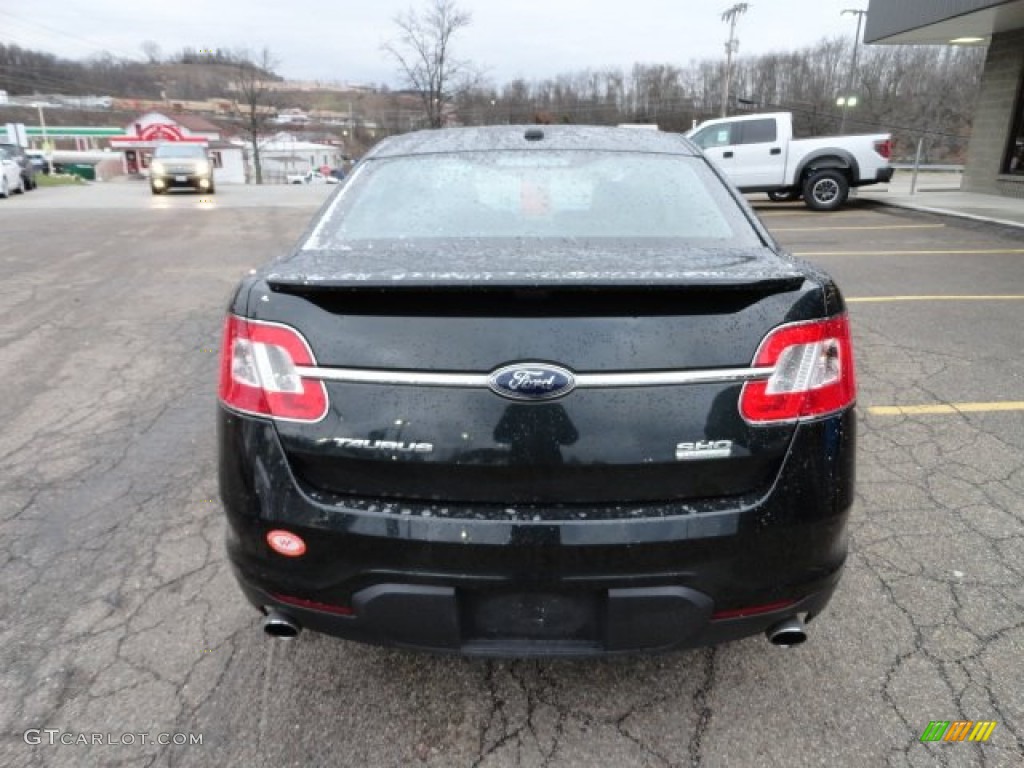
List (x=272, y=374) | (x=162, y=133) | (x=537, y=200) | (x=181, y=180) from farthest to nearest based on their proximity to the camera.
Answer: (x=162, y=133) < (x=181, y=180) < (x=537, y=200) < (x=272, y=374)

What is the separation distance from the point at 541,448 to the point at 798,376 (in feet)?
2.14

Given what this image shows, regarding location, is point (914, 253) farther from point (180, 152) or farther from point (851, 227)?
point (180, 152)

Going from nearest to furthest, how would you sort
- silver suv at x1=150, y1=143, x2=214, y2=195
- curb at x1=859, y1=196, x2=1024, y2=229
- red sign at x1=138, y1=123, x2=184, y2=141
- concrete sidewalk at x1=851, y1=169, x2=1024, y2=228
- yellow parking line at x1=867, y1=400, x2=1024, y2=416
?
yellow parking line at x1=867, y1=400, x2=1024, y2=416 < curb at x1=859, y1=196, x2=1024, y2=229 < concrete sidewalk at x1=851, y1=169, x2=1024, y2=228 < silver suv at x1=150, y1=143, x2=214, y2=195 < red sign at x1=138, y1=123, x2=184, y2=141

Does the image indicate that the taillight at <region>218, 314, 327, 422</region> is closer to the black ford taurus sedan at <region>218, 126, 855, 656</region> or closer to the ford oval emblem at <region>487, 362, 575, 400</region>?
the black ford taurus sedan at <region>218, 126, 855, 656</region>

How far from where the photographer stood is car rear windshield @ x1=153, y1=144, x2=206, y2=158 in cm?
2298

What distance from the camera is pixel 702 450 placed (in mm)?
1656

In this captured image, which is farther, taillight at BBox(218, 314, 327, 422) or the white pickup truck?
the white pickup truck

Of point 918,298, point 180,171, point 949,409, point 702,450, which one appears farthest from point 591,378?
point 180,171

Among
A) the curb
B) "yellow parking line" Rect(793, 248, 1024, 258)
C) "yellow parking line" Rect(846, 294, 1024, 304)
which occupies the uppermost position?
the curb

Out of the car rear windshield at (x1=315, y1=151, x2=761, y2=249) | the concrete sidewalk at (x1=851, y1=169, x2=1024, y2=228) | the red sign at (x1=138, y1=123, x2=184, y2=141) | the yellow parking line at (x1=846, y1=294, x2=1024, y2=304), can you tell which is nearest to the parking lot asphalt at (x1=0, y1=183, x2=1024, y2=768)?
the car rear windshield at (x1=315, y1=151, x2=761, y2=249)

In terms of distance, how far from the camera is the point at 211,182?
23.0m

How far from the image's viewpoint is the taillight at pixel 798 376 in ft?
5.53

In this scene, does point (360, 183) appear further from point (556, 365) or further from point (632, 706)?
point (632, 706)

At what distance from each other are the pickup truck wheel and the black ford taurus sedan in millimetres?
15006
